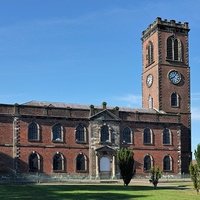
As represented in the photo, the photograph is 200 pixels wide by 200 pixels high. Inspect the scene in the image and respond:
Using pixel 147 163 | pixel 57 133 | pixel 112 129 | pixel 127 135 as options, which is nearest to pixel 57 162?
pixel 57 133

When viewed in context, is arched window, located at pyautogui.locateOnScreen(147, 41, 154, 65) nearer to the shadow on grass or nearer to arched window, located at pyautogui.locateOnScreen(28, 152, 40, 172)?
arched window, located at pyautogui.locateOnScreen(28, 152, 40, 172)

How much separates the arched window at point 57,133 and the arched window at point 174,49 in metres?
19.7

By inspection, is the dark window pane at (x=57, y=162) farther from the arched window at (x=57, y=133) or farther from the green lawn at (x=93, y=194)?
the green lawn at (x=93, y=194)

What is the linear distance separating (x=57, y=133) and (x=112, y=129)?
6.91 m

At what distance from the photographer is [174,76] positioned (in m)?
62.5

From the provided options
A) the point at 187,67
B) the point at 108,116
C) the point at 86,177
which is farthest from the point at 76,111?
the point at 187,67

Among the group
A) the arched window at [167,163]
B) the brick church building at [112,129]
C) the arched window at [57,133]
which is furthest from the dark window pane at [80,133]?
the arched window at [167,163]

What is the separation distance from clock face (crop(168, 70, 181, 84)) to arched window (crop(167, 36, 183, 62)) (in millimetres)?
2014

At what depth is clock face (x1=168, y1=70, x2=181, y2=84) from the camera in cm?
6216

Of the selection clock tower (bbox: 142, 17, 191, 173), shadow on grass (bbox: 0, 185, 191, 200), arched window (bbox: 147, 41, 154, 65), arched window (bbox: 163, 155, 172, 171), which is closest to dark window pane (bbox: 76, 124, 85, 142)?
arched window (bbox: 163, 155, 172, 171)

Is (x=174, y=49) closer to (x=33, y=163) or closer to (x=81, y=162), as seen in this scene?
(x=81, y=162)

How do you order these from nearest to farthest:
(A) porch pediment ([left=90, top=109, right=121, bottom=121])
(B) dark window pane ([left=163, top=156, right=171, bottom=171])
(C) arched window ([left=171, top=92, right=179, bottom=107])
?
1. (A) porch pediment ([left=90, top=109, right=121, bottom=121])
2. (B) dark window pane ([left=163, top=156, right=171, bottom=171])
3. (C) arched window ([left=171, top=92, right=179, bottom=107])

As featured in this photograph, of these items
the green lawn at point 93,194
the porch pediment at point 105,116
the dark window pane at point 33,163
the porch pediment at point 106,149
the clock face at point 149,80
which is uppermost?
the clock face at point 149,80

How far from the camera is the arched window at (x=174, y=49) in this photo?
62.8 metres
